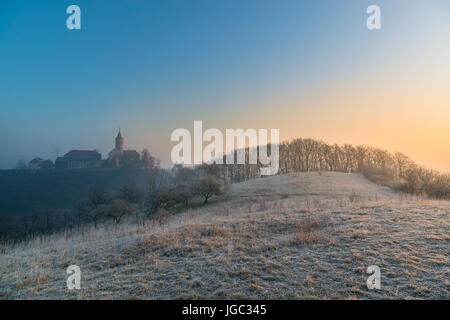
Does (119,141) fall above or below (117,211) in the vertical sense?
above

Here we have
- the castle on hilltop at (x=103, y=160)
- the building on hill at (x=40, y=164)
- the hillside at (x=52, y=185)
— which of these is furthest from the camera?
the building on hill at (x=40, y=164)

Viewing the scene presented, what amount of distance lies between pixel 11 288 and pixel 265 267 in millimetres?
6724

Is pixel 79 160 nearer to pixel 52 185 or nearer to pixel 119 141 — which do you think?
pixel 119 141

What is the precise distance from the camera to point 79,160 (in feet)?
407

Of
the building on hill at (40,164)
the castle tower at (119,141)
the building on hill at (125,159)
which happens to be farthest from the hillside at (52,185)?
the castle tower at (119,141)

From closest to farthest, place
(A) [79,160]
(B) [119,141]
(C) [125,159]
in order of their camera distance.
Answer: (C) [125,159] → (A) [79,160] → (B) [119,141]

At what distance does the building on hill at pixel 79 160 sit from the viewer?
11944cm

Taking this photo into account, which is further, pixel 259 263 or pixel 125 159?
pixel 125 159

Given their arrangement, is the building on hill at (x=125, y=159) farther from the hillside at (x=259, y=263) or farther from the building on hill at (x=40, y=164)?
the hillside at (x=259, y=263)

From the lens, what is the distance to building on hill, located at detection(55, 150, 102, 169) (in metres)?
119

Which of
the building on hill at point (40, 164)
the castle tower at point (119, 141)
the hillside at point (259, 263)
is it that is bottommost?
the hillside at point (259, 263)

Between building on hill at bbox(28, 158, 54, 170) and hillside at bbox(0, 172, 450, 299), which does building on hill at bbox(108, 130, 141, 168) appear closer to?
building on hill at bbox(28, 158, 54, 170)

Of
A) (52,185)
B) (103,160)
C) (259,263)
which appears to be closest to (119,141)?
(103,160)
